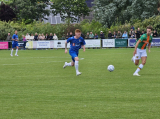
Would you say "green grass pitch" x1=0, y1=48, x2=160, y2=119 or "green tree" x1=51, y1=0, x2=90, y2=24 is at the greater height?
"green tree" x1=51, y1=0, x2=90, y2=24

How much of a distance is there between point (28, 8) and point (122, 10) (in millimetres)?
18966

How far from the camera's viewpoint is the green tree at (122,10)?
50.9 meters

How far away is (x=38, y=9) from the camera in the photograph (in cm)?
6538

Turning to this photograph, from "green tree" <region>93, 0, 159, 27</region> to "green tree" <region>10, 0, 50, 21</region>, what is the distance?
1339cm

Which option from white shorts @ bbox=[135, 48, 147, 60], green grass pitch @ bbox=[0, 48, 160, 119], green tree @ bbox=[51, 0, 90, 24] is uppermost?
green tree @ bbox=[51, 0, 90, 24]

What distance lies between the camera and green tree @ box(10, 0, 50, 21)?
208 ft

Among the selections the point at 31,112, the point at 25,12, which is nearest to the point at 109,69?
the point at 31,112

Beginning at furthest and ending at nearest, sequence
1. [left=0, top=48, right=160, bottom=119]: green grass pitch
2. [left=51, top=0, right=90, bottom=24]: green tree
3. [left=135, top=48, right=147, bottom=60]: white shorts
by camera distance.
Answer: [left=51, top=0, right=90, bottom=24]: green tree < [left=135, top=48, right=147, bottom=60]: white shorts < [left=0, top=48, right=160, bottom=119]: green grass pitch

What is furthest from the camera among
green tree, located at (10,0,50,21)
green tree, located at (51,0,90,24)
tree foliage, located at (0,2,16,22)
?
green tree, located at (51,0,90,24)

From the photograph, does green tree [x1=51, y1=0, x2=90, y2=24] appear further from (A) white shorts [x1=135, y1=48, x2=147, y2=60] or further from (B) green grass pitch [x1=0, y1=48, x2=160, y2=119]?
(B) green grass pitch [x1=0, y1=48, x2=160, y2=119]

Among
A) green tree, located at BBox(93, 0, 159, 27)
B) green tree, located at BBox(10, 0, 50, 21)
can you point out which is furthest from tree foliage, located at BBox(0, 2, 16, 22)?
green tree, located at BBox(93, 0, 159, 27)

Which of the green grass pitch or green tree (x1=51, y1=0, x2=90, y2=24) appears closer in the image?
the green grass pitch

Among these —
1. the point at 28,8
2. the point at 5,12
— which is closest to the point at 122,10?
the point at 28,8

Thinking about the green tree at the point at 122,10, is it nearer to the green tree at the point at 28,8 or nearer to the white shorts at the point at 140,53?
the green tree at the point at 28,8
